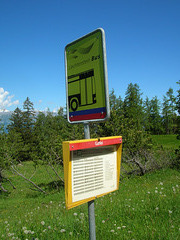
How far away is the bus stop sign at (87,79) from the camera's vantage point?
2.02 meters

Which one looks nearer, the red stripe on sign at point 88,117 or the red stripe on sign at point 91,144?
the red stripe on sign at point 91,144

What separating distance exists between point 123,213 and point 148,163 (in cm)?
990

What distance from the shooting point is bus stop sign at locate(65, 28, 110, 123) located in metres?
2.02

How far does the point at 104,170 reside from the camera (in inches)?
87.2

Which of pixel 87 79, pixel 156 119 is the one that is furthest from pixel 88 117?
pixel 156 119

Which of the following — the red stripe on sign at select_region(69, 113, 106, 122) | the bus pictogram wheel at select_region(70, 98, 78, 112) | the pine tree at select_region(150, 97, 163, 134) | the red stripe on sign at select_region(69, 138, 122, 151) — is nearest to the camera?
the red stripe on sign at select_region(69, 138, 122, 151)

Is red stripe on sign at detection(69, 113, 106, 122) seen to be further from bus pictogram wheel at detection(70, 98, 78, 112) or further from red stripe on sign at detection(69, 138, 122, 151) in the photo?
red stripe on sign at detection(69, 138, 122, 151)

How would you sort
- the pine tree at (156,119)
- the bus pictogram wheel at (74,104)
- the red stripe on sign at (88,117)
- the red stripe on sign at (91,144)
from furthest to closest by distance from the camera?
the pine tree at (156,119), the bus pictogram wheel at (74,104), the red stripe on sign at (88,117), the red stripe on sign at (91,144)

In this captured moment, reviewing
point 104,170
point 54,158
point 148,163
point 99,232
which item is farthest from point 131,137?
point 104,170

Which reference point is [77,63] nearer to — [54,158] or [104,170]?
[104,170]

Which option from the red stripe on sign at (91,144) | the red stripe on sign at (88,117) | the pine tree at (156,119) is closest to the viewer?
the red stripe on sign at (91,144)

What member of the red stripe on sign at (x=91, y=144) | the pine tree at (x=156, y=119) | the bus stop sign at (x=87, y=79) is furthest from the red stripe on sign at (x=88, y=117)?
the pine tree at (x=156, y=119)

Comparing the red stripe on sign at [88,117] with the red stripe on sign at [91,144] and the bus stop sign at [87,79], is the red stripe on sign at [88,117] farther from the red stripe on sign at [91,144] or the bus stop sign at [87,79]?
the red stripe on sign at [91,144]

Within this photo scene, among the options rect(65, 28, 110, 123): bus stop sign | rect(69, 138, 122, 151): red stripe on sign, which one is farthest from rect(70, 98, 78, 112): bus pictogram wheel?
rect(69, 138, 122, 151): red stripe on sign
